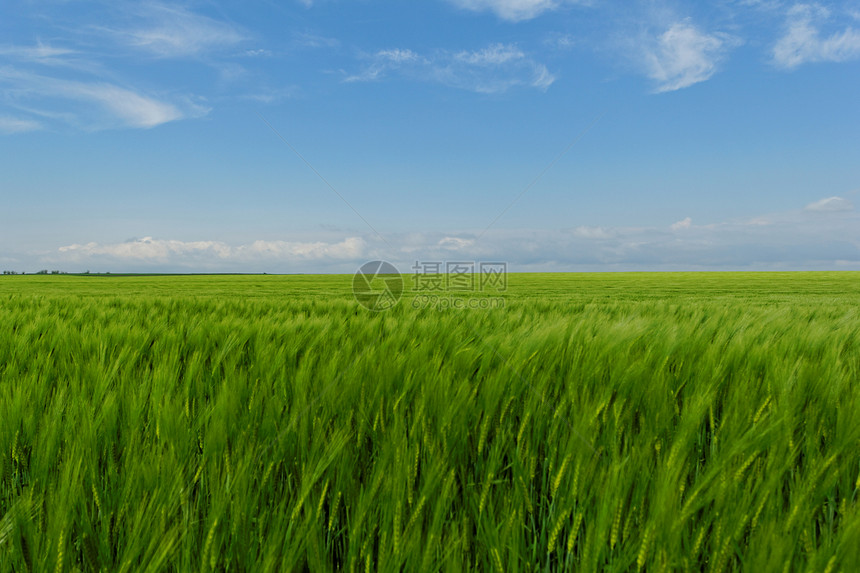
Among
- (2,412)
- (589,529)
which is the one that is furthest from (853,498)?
(2,412)

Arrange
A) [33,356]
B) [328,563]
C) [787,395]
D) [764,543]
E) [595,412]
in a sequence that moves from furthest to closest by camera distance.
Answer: [33,356] < [787,395] < [595,412] < [328,563] < [764,543]

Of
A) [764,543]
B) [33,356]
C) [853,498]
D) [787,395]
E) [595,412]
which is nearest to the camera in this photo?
[764,543]

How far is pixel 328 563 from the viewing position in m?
0.90

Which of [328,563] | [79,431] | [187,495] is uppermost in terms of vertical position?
[79,431]

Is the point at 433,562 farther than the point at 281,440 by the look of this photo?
No

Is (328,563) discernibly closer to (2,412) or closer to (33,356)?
(2,412)

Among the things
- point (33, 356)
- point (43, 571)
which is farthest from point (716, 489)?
point (33, 356)

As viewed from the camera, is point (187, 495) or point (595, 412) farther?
point (595, 412)

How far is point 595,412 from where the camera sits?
1171mm

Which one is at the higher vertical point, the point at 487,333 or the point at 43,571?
the point at 487,333

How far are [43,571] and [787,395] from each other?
1865 mm

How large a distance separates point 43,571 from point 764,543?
126 cm

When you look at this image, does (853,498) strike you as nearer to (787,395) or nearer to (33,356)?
(787,395)

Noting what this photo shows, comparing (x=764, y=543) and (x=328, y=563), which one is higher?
(x=764, y=543)
